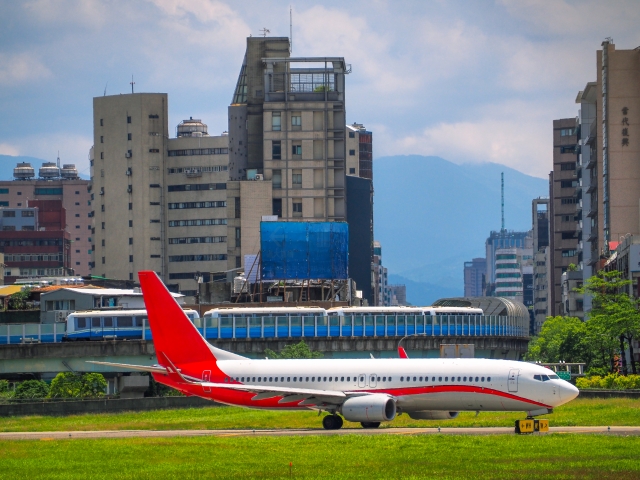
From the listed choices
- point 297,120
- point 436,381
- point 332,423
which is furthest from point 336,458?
point 297,120

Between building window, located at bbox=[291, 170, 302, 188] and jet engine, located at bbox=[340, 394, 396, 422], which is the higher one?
building window, located at bbox=[291, 170, 302, 188]

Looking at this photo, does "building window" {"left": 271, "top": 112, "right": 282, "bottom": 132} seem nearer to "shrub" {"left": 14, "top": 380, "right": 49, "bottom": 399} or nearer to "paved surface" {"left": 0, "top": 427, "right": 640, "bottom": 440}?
"shrub" {"left": 14, "top": 380, "right": 49, "bottom": 399}

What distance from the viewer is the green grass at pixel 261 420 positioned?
2279 inches

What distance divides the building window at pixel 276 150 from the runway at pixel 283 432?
131293mm

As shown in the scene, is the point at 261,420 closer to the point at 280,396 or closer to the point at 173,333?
the point at 280,396

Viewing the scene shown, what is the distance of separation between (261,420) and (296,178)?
412 ft

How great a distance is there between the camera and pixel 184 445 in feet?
159

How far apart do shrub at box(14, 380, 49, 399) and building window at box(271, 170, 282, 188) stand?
106 m

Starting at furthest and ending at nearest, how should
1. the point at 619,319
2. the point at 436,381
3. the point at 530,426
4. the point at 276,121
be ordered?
the point at 276,121, the point at 619,319, the point at 436,381, the point at 530,426

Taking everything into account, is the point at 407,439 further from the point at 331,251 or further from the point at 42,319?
the point at 331,251

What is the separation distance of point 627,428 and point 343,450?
14.8 metres

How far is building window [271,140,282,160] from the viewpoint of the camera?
7437 inches

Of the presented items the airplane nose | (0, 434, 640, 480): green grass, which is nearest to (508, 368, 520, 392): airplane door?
the airplane nose

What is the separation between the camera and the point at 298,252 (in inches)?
5768
